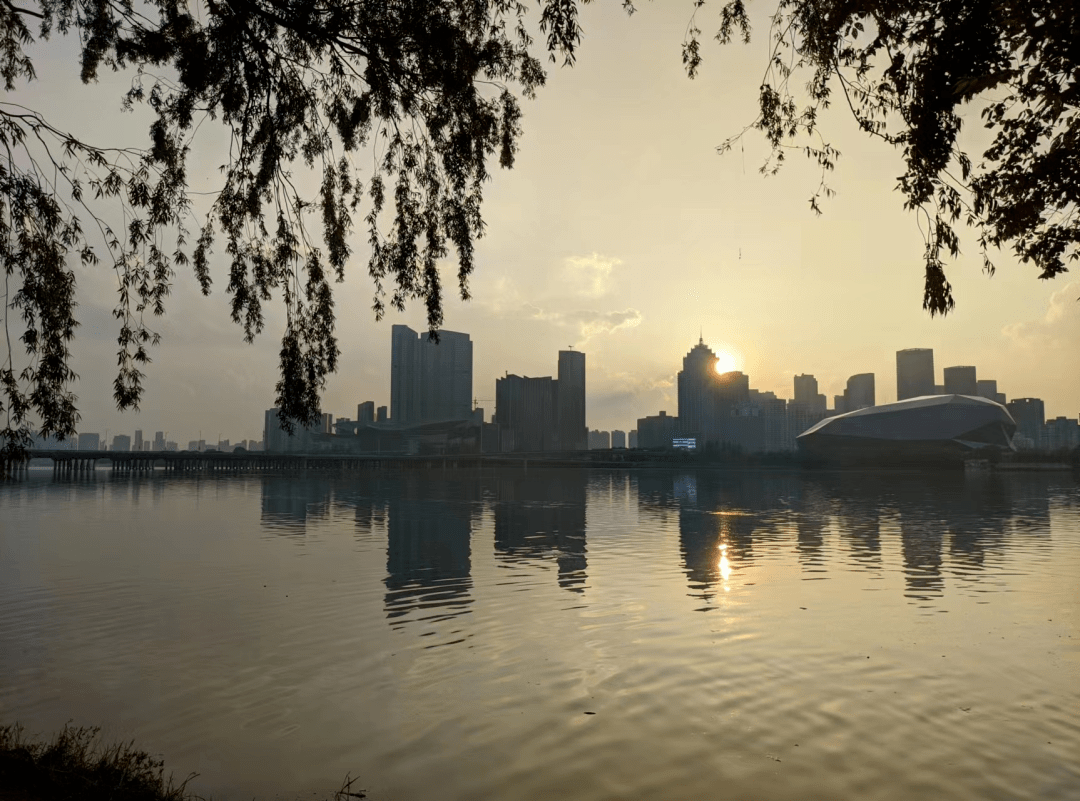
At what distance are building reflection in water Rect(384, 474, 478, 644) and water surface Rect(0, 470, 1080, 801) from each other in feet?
0.54

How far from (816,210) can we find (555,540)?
22052 mm

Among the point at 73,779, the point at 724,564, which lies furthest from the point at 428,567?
the point at 73,779

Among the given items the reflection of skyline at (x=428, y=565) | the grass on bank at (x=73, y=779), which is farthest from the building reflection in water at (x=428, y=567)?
the grass on bank at (x=73, y=779)

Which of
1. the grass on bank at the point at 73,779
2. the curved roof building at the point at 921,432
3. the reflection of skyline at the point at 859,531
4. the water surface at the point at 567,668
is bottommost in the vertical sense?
the reflection of skyline at the point at 859,531

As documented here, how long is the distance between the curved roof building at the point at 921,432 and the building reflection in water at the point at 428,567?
140027mm

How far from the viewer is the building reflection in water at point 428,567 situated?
15.3 meters

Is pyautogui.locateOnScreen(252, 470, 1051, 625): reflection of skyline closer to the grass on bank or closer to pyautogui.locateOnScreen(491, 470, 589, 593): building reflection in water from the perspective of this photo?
pyautogui.locateOnScreen(491, 470, 589, 593): building reflection in water

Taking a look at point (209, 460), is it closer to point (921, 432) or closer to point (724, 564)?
point (921, 432)

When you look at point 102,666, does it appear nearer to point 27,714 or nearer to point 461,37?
point 27,714

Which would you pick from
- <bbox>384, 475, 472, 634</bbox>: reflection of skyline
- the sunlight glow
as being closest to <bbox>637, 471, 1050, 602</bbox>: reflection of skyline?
the sunlight glow

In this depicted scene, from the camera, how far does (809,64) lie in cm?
810

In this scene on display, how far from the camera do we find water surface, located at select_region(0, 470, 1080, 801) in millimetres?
7430

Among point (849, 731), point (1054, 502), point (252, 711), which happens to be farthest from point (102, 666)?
point (1054, 502)

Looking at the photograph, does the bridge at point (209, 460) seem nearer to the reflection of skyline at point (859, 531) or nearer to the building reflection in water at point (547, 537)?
the building reflection in water at point (547, 537)
